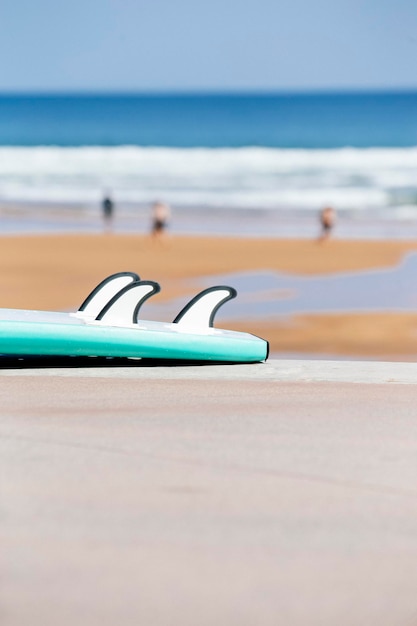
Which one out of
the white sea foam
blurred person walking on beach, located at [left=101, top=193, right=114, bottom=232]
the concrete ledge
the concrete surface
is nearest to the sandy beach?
the concrete ledge

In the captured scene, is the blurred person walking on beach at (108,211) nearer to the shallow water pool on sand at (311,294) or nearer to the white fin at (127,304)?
the shallow water pool on sand at (311,294)

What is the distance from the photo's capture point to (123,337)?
4.00 m

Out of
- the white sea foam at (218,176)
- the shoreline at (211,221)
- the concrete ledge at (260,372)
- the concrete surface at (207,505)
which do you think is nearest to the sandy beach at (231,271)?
the shoreline at (211,221)

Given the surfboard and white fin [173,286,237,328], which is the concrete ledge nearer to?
the surfboard

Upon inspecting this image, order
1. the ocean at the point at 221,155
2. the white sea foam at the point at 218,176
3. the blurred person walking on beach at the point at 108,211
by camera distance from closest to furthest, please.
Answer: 1. the blurred person walking on beach at the point at 108,211
2. the ocean at the point at 221,155
3. the white sea foam at the point at 218,176

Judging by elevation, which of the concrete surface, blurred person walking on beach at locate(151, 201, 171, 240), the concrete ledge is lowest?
the concrete surface

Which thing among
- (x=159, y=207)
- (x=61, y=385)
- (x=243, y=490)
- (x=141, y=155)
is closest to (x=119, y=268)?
(x=159, y=207)

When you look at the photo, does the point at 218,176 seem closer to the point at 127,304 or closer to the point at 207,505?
the point at 127,304

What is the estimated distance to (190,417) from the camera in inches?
120

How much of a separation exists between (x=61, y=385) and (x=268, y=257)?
5466 millimetres

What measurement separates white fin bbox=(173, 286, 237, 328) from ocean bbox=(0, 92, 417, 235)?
6.94 metres

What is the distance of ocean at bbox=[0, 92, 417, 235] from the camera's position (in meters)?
14.2

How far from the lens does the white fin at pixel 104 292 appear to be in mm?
4457

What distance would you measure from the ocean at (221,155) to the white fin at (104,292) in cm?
674
